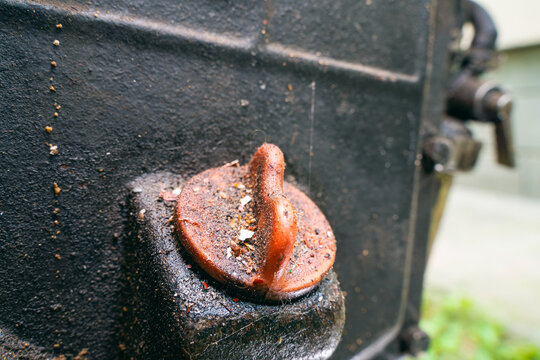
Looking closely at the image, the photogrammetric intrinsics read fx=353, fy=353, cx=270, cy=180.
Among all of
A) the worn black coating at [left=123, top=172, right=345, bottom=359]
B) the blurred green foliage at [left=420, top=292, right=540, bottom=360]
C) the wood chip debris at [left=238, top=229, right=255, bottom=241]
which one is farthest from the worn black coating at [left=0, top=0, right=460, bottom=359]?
the blurred green foliage at [left=420, top=292, right=540, bottom=360]

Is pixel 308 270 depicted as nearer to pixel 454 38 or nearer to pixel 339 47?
pixel 339 47

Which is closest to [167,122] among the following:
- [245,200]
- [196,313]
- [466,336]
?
[245,200]

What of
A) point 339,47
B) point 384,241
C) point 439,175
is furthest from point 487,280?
point 339,47

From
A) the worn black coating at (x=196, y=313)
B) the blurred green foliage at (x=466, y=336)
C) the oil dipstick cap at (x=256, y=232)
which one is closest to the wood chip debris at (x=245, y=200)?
the oil dipstick cap at (x=256, y=232)

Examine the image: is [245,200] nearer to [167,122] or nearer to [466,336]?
[167,122]

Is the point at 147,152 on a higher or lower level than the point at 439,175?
higher

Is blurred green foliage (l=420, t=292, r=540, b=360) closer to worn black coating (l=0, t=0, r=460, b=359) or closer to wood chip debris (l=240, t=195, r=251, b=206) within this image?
worn black coating (l=0, t=0, r=460, b=359)
